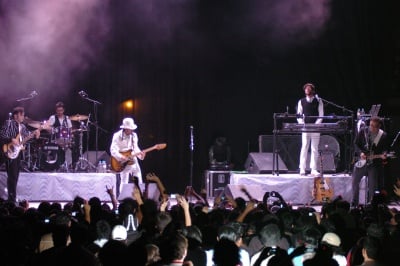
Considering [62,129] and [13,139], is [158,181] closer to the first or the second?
[13,139]

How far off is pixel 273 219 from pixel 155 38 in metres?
11.1

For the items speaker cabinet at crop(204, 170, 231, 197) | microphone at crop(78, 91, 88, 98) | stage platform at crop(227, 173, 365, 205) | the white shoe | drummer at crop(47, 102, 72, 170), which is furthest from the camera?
drummer at crop(47, 102, 72, 170)

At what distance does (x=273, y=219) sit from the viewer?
7.36 meters

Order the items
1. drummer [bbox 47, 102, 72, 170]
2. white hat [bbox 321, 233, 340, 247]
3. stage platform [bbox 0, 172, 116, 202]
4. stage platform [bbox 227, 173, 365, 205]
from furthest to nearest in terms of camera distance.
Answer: drummer [bbox 47, 102, 72, 170]
stage platform [bbox 0, 172, 116, 202]
stage platform [bbox 227, 173, 365, 205]
white hat [bbox 321, 233, 340, 247]

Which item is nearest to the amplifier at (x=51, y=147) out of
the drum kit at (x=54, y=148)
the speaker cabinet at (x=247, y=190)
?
the drum kit at (x=54, y=148)

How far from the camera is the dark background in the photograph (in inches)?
695

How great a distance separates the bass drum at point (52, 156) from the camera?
16.8 meters

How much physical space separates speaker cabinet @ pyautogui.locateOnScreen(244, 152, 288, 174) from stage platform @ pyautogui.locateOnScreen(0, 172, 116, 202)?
3.34 meters

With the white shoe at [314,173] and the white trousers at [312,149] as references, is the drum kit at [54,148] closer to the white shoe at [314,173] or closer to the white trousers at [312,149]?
the white trousers at [312,149]

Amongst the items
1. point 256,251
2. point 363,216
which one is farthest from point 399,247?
point 363,216

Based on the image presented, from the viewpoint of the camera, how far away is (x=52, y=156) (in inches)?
666

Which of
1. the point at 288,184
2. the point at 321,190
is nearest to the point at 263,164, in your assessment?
the point at 288,184

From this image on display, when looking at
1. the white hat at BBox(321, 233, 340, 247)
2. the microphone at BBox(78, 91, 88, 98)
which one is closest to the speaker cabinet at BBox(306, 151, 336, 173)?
the microphone at BBox(78, 91, 88, 98)

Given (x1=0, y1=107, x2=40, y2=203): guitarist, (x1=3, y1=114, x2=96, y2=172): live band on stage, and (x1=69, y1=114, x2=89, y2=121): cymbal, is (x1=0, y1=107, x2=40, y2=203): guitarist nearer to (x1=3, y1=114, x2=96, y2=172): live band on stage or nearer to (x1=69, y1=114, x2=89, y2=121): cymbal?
(x1=3, y1=114, x2=96, y2=172): live band on stage
